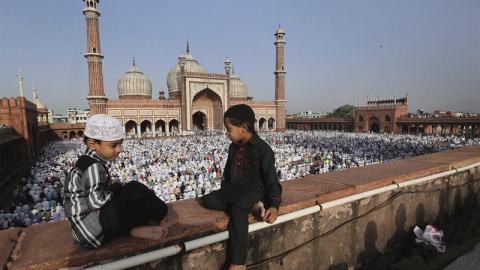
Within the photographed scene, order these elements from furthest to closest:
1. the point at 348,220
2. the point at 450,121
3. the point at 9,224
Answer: the point at 450,121
the point at 9,224
the point at 348,220

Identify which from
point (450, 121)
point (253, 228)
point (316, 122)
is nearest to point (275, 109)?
point (316, 122)

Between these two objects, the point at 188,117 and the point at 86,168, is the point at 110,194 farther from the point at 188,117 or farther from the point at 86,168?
the point at 188,117

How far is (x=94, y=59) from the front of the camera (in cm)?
2372

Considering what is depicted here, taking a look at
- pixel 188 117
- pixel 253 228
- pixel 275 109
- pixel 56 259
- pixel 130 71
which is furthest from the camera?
pixel 275 109

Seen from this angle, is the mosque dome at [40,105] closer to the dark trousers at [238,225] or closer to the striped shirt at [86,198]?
the striped shirt at [86,198]

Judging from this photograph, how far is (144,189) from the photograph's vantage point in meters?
1.19

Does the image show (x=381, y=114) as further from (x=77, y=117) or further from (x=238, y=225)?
(x=77, y=117)

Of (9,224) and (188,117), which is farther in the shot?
(188,117)

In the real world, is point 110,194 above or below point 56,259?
above

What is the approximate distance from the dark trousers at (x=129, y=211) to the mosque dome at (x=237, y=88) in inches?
1471

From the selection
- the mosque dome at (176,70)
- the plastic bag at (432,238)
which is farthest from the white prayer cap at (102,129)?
the mosque dome at (176,70)

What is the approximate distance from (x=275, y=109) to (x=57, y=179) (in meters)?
29.9

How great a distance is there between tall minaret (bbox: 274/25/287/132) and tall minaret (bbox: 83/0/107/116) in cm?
2026

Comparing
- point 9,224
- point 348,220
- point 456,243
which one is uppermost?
point 348,220
